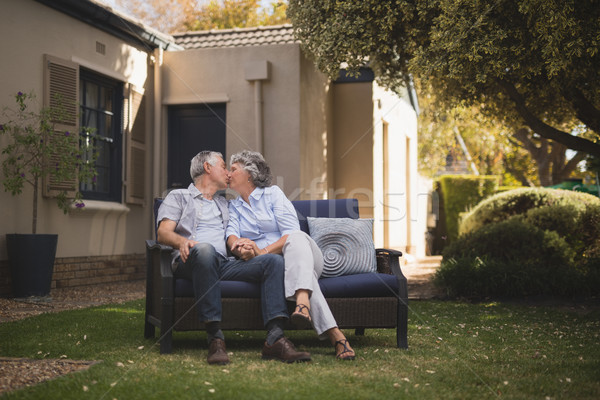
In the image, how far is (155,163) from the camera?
9258 mm

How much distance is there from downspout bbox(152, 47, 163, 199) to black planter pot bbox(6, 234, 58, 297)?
2.82 meters

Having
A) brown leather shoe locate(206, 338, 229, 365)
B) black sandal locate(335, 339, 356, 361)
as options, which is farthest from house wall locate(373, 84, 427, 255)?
brown leather shoe locate(206, 338, 229, 365)

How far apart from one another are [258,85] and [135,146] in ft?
6.35

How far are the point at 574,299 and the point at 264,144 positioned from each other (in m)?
4.47

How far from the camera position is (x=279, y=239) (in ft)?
13.8

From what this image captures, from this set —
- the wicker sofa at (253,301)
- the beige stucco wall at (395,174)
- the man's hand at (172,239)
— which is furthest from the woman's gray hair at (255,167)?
the beige stucco wall at (395,174)

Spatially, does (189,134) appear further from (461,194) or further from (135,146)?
(461,194)

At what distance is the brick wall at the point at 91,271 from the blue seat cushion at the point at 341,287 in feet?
11.5

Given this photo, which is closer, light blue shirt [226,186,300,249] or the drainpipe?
light blue shirt [226,186,300,249]

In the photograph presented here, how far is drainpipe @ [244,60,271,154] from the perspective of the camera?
8859mm

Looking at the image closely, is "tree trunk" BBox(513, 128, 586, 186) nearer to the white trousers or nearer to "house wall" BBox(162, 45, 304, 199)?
"house wall" BBox(162, 45, 304, 199)

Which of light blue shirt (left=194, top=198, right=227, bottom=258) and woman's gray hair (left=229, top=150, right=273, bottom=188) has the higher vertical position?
woman's gray hair (left=229, top=150, right=273, bottom=188)

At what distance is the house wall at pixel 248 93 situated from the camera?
8859 millimetres

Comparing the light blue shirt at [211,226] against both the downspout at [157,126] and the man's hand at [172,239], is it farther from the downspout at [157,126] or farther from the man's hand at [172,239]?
the downspout at [157,126]
